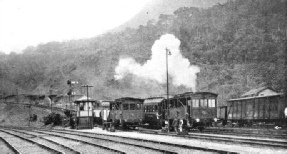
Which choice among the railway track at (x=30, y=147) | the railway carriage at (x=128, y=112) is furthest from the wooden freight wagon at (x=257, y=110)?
the railway track at (x=30, y=147)

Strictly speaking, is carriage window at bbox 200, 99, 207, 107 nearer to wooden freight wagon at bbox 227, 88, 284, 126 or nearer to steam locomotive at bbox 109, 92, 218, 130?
steam locomotive at bbox 109, 92, 218, 130

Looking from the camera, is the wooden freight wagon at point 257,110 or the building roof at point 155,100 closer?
the wooden freight wagon at point 257,110

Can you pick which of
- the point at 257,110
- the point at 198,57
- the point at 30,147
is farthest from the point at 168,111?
the point at 198,57

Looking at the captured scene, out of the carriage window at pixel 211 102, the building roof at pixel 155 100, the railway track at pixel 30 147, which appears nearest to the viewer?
the railway track at pixel 30 147

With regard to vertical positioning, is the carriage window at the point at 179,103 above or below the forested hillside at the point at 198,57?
below

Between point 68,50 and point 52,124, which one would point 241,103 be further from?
point 68,50

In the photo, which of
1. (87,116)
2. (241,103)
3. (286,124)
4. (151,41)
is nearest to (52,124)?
(87,116)

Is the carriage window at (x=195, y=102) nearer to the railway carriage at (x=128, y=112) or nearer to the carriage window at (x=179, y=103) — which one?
the carriage window at (x=179, y=103)
